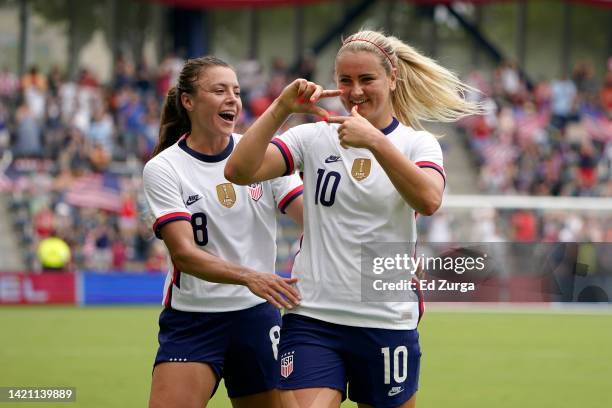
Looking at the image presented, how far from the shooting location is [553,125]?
75.6 ft

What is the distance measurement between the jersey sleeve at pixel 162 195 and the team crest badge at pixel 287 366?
3.01 ft

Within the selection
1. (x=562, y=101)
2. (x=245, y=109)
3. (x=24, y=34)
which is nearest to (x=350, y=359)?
(x=245, y=109)

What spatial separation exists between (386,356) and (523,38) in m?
23.8

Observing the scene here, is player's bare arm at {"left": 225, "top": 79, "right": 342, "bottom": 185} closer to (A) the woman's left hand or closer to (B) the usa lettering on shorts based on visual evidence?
(A) the woman's left hand

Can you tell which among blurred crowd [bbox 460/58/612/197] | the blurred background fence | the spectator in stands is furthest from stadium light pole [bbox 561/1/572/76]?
the spectator in stands

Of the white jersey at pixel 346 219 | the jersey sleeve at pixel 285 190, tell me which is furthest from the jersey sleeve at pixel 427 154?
the jersey sleeve at pixel 285 190

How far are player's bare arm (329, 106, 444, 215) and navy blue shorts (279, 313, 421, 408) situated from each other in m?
0.66

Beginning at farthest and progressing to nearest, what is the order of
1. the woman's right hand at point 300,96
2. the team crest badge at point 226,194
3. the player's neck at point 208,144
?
the player's neck at point 208,144 → the team crest badge at point 226,194 → the woman's right hand at point 300,96

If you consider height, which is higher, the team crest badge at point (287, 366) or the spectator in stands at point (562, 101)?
the spectator in stands at point (562, 101)

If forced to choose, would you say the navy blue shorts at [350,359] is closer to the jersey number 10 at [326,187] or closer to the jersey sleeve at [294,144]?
the jersey number 10 at [326,187]

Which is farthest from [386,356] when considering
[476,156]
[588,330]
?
[476,156]

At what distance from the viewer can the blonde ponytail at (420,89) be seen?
461cm

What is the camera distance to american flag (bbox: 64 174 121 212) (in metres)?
18.0

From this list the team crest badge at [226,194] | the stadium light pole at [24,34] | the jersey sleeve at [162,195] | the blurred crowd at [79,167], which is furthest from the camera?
the stadium light pole at [24,34]
